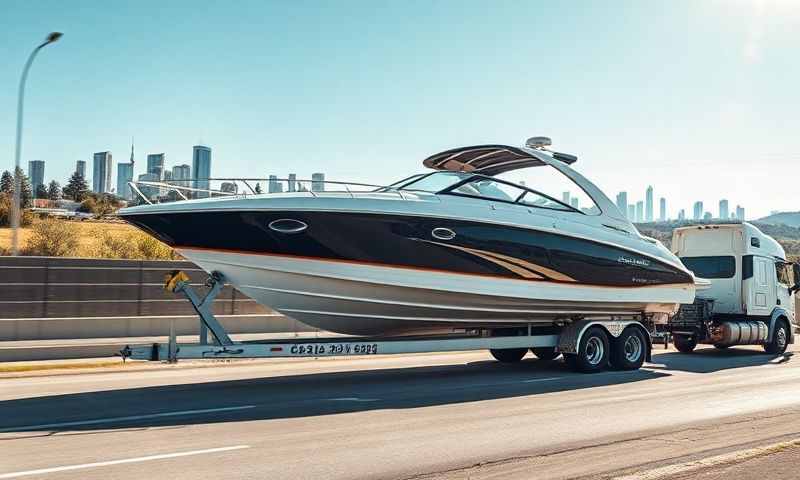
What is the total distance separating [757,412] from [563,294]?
4.25 metres

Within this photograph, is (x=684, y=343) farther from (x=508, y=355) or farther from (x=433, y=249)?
(x=433, y=249)

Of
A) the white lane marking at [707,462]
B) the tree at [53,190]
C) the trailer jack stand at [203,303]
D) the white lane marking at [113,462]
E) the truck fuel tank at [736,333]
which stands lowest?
the white lane marking at [113,462]

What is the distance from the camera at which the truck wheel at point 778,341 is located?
18719mm

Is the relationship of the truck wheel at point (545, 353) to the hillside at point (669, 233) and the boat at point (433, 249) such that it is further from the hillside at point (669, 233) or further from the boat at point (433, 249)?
the hillside at point (669, 233)

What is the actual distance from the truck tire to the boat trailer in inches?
8.3

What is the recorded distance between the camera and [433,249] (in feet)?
36.8

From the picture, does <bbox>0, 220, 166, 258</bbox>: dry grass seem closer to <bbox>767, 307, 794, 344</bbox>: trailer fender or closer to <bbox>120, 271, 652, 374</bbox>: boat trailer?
<bbox>120, 271, 652, 374</bbox>: boat trailer

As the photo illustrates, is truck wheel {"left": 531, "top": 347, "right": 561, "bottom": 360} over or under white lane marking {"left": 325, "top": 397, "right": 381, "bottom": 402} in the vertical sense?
over

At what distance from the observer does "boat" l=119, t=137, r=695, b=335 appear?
10.2m

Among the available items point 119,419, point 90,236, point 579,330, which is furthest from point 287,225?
point 90,236

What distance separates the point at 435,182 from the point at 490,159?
258cm

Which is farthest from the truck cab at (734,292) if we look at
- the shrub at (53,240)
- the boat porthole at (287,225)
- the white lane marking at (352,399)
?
the shrub at (53,240)

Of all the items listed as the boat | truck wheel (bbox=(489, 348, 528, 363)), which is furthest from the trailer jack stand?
truck wheel (bbox=(489, 348, 528, 363))

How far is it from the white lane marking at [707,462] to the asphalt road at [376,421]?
13.9 inches
